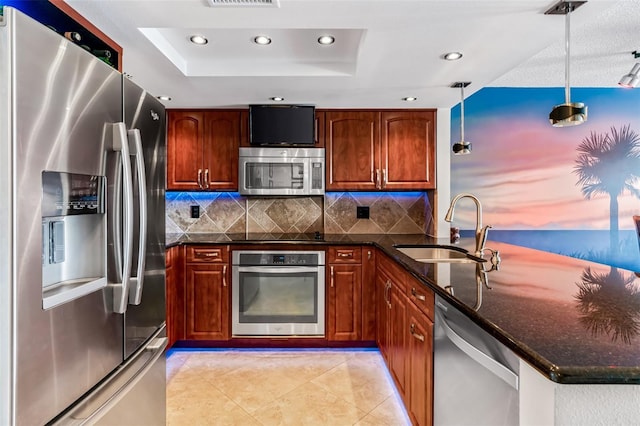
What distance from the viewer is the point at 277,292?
3.11 meters

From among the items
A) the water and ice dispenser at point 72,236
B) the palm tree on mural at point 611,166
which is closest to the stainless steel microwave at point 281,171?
the water and ice dispenser at point 72,236

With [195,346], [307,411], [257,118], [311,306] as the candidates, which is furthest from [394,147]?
[195,346]

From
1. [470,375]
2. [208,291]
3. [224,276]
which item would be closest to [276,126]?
[224,276]

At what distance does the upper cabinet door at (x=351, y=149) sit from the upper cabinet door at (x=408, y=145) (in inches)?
3.4

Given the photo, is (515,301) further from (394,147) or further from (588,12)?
(394,147)

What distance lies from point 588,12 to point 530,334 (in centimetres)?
164

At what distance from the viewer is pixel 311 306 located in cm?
313

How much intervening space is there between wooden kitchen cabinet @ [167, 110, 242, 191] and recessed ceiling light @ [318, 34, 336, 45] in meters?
1.34

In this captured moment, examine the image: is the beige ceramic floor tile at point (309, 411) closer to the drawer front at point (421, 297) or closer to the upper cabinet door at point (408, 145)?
the drawer front at point (421, 297)

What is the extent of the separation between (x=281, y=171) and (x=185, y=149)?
94 centimetres

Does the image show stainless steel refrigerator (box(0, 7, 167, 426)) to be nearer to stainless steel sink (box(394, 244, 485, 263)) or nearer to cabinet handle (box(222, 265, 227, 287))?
cabinet handle (box(222, 265, 227, 287))

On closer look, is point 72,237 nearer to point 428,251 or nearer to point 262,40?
point 262,40

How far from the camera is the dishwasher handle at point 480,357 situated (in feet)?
3.21

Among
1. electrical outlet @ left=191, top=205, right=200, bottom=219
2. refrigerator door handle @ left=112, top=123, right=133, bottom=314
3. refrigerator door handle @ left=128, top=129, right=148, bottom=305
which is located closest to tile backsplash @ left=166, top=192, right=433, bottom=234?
electrical outlet @ left=191, top=205, right=200, bottom=219
